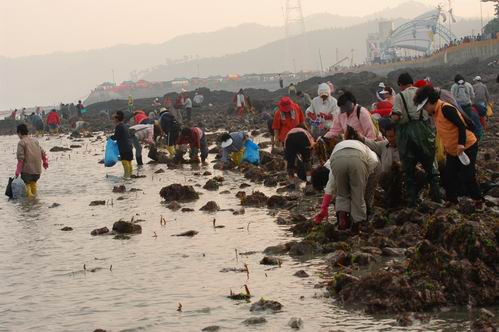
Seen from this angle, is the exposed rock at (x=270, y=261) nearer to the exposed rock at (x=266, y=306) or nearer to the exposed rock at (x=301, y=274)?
the exposed rock at (x=301, y=274)

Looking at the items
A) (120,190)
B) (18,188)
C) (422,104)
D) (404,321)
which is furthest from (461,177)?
(18,188)

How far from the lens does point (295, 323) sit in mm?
6363

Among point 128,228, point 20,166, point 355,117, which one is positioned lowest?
point 128,228

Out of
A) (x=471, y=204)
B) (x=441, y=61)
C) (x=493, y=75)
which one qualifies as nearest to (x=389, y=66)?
(x=441, y=61)

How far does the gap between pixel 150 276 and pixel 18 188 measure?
9.12 meters

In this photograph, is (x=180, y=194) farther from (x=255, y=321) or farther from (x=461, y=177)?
(x=255, y=321)

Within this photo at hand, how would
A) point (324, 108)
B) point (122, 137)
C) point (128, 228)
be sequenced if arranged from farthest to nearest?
point (122, 137) → point (324, 108) → point (128, 228)

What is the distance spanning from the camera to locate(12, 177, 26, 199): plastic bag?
672 inches

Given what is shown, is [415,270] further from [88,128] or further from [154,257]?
[88,128]

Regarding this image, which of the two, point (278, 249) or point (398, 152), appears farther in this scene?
point (398, 152)

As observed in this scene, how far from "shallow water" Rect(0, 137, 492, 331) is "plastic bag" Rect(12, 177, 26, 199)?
71.6 inches

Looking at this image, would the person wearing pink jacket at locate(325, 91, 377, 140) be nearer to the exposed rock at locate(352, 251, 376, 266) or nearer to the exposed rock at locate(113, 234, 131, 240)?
the exposed rock at locate(352, 251, 376, 266)

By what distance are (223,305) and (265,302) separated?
0.46 m

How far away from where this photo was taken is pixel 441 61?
238 ft
